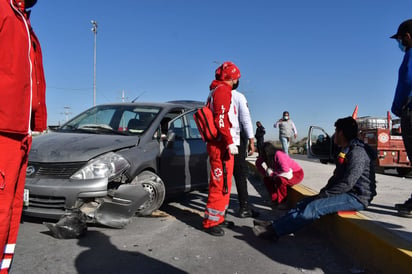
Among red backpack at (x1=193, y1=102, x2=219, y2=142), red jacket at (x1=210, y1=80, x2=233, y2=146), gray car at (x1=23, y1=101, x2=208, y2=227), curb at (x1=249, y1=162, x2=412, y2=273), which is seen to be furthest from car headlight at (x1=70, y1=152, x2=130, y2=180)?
curb at (x1=249, y1=162, x2=412, y2=273)

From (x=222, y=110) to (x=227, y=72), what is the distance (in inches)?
21.4

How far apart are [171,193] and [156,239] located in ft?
3.66

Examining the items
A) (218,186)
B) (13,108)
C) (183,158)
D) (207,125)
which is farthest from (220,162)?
(13,108)

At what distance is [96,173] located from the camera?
3637 mm

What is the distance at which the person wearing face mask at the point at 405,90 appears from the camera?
137 inches

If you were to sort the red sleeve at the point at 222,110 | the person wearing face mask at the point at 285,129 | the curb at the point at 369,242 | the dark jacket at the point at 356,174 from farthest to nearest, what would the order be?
the person wearing face mask at the point at 285,129 → the red sleeve at the point at 222,110 → the dark jacket at the point at 356,174 → the curb at the point at 369,242

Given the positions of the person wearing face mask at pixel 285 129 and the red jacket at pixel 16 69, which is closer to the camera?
the red jacket at pixel 16 69

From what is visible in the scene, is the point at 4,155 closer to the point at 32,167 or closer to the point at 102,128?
the point at 32,167

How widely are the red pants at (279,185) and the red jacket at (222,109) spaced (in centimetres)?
156

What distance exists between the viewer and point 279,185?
4980 millimetres

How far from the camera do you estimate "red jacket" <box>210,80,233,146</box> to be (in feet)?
12.3

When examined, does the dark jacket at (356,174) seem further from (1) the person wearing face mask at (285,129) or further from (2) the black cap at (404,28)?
(1) the person wearing face mask at (285,129)

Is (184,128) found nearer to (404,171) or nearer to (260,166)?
(260,166)

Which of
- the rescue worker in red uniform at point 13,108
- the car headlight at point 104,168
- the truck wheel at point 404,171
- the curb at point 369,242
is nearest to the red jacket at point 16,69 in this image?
the rescue worker in red uniform at point 13,108
